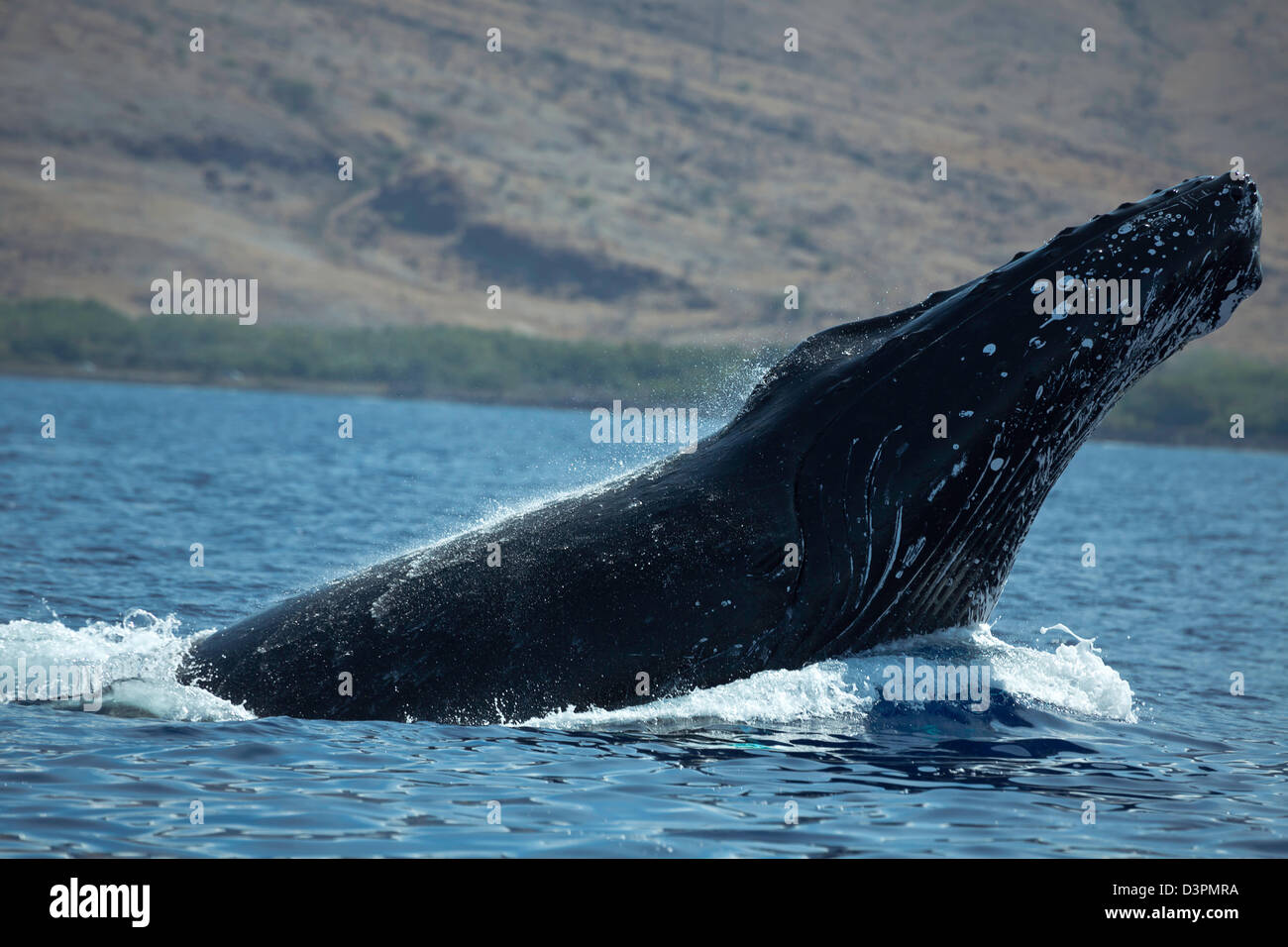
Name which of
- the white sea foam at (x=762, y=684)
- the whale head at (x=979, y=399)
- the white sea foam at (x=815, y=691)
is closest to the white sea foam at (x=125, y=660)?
the white sea foam at (x=762, y=684)

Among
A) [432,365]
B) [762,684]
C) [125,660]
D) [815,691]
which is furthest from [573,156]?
[762,684]

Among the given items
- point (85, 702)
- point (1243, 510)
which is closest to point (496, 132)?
point (1243, 510)

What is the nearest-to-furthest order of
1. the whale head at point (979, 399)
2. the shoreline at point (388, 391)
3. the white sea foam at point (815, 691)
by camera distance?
the whale head at point (979, 399), the white sea foam at point (815, 691), the shoreline at point (388, 391)

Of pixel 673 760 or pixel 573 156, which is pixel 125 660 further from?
pixel 573 156

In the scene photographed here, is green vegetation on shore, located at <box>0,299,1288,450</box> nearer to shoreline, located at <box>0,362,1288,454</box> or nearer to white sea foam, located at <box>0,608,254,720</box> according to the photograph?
shoreline, located at <box>0,362,1288,454</box>

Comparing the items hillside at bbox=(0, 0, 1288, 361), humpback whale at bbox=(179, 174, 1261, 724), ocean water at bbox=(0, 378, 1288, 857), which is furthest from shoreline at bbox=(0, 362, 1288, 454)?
humpback whale at bbox=(179, 174, 1261, 724)

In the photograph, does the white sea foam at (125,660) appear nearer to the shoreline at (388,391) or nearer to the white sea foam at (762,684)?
the white sea foam at (762,684)
